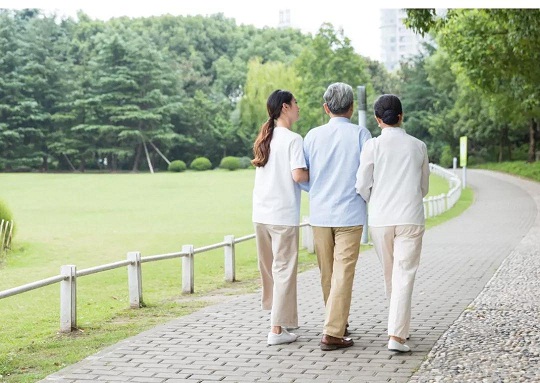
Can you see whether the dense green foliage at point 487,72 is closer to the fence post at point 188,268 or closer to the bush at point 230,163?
the fence post at point 188,268

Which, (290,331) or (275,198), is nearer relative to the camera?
(275,198)

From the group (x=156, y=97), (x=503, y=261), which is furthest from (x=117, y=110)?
(x=503, y=261)

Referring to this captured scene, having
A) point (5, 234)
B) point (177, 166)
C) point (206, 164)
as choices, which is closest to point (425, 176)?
point (5, 234)

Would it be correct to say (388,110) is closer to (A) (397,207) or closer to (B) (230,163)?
(A) (397,207)

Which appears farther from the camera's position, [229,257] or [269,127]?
[229,257]

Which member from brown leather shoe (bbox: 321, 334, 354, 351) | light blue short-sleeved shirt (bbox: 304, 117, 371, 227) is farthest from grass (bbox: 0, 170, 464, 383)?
light blue short-sleeved shirt (bbox: 304, 117, 371, 227)

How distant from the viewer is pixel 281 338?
6.34 meters

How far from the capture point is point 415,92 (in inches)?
2630

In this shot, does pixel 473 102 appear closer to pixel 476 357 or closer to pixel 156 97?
pixel 156 97

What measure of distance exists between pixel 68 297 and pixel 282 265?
82.7 inches

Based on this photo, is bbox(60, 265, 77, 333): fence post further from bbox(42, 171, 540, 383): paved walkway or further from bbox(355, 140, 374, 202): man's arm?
bbox(355, 140, 374, 202): man's arm

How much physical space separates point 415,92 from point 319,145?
2434 inches

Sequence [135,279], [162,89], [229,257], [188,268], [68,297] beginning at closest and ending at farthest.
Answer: [68,297]
[135,279]
[188,268]
[229,257]
[162,89]

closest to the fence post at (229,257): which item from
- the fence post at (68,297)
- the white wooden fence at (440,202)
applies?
the fence post at (68,297)
